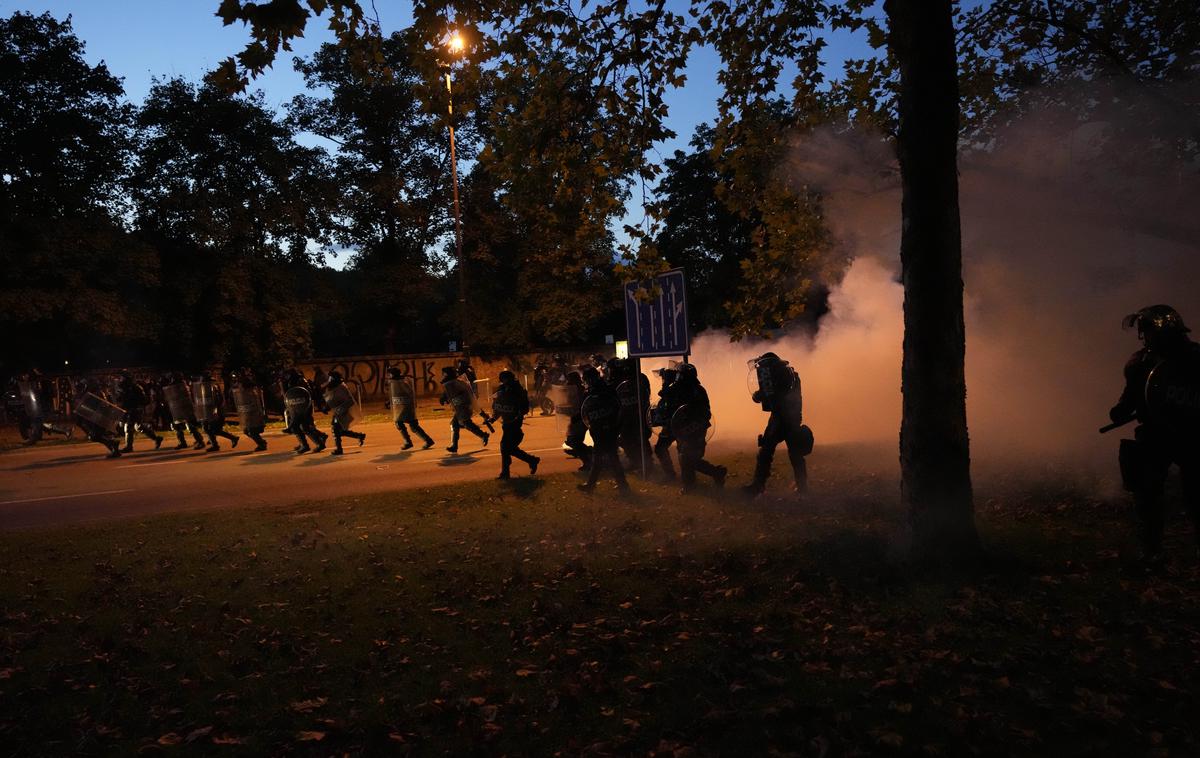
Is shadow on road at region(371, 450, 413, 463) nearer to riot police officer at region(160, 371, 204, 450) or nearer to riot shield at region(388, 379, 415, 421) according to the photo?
riot shield at region(388, 379, 415, 421)

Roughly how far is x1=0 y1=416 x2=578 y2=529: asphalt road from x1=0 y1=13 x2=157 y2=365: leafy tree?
873 centimetres

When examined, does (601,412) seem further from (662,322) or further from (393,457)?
(393,457)

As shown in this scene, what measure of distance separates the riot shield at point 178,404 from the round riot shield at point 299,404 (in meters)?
3.67

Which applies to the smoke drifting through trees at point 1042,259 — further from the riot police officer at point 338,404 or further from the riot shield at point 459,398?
the riot police officer at point 338,404

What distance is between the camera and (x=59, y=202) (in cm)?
2906

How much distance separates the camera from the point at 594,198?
7.98 meters

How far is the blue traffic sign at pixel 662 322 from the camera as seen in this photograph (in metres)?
10.5

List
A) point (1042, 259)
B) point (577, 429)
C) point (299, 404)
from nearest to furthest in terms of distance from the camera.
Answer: point (577, 429)
point (1042, 259)
point (299, 404)

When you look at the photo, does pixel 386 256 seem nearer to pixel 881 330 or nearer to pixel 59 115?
pixel 59 115

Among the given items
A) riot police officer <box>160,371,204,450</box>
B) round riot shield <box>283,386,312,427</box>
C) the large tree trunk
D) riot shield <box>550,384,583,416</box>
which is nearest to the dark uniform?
riot shield <box>550,384,583,416</box>

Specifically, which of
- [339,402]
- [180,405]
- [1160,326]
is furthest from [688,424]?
[180,405]

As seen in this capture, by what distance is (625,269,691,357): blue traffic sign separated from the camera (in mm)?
10539

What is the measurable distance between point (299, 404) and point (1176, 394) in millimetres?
15315

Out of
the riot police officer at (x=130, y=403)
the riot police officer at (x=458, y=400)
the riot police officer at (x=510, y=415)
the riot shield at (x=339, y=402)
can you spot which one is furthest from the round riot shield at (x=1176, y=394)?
the riot police officer at (x=130, y=403)
